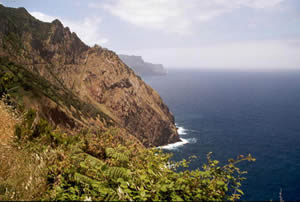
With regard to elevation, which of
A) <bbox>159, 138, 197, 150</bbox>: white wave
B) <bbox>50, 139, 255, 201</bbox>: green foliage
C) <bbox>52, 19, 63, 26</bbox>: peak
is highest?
<bbox>52, 19, 63, 26</bbox>: peak

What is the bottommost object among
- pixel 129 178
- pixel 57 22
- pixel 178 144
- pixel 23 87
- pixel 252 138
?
pixel 178 144

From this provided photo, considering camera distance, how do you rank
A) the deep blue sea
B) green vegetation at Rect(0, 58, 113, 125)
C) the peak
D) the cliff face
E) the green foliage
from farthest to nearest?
1. the peak
2. the cliff face
3. the deep blue sea
4. green vegetation at Rect(0, 58, 113, 125)
5. the green foliage

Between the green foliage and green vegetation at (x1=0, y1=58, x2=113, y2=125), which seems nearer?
the green foliage

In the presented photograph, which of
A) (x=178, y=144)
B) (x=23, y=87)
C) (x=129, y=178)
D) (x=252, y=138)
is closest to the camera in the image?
(x=129, y=178)

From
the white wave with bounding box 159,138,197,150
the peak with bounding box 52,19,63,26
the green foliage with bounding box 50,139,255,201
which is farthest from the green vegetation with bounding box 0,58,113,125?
the peak with bounding box 52,19,63,26

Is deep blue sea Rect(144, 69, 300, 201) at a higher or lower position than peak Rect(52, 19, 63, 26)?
lower

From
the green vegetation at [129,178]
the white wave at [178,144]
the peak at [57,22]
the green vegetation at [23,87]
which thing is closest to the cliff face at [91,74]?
the peak at [57,22]

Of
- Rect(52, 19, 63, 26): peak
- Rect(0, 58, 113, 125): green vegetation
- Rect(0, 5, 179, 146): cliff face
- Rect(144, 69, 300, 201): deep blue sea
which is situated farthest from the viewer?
Rect(52, 19, 63, 26): peak

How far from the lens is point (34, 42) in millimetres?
69562

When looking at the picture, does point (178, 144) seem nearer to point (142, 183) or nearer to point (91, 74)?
point (91, 74)

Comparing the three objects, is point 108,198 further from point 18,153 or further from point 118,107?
point 118,107

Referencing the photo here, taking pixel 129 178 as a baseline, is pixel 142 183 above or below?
above

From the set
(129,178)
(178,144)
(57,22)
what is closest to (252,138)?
(178,144)

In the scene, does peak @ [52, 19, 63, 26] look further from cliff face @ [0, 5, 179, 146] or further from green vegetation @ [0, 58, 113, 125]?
green vegetation @ [0, 58, 113, 125]
